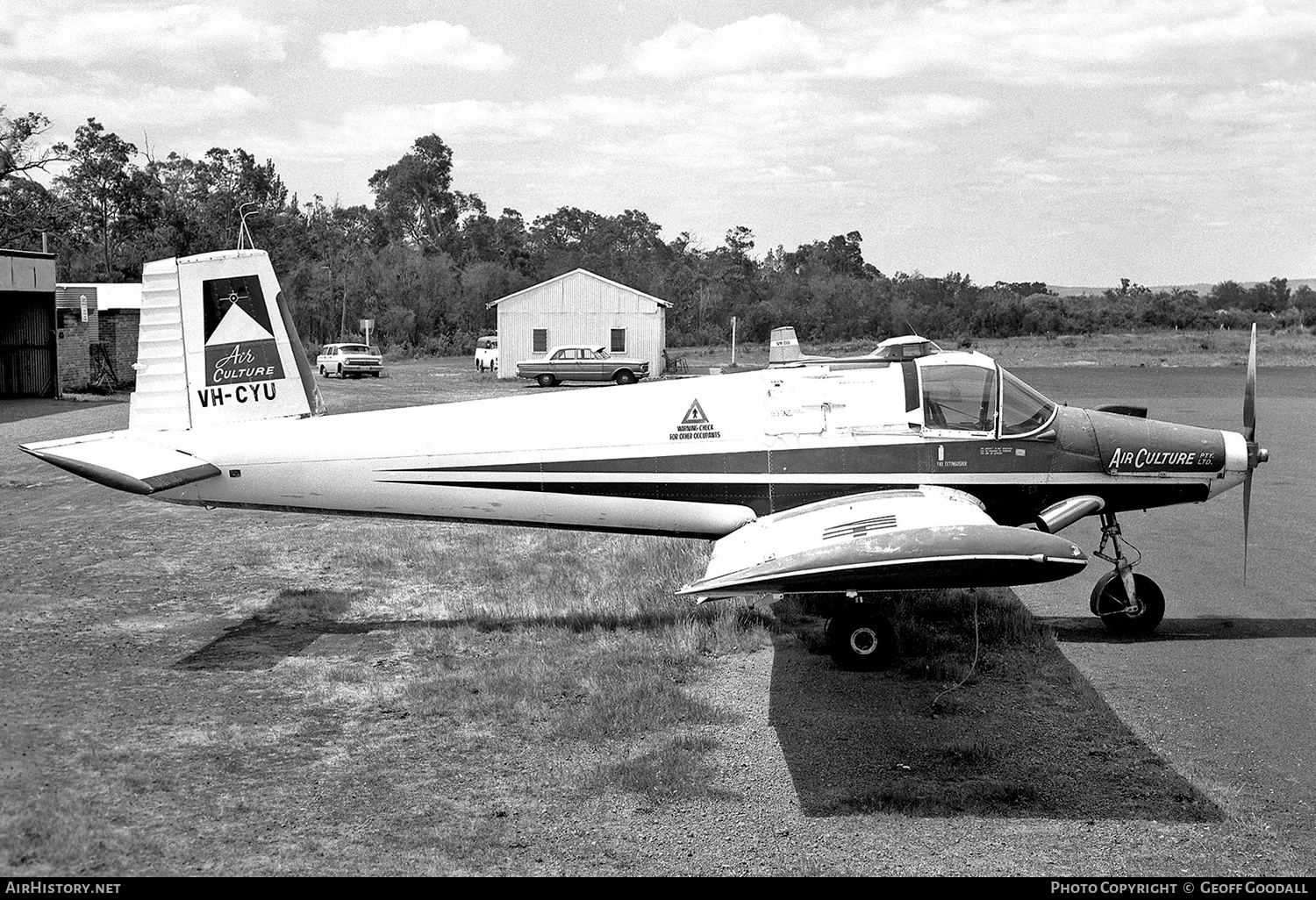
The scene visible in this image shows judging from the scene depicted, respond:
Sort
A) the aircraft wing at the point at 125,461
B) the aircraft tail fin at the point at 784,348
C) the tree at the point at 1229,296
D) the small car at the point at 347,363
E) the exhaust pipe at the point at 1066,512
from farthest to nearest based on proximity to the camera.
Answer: the tree at the point at 1229,296, the small car at the point at 347,363, the aircraft tail fin at the point at 784,348, the exhaust pipe at the point at 1066,512, the aircraft wing at the point at 125,461

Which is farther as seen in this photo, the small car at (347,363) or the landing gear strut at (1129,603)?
the small car at (347,363)

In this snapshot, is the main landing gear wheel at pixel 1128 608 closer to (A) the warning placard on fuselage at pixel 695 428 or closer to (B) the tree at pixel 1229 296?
(A) the warning placard on fuselage at pixel 695 428

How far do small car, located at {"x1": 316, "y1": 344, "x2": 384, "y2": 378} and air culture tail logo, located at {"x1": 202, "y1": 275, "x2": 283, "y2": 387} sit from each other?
41319 millimetres

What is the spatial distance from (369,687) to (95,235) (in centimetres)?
5524

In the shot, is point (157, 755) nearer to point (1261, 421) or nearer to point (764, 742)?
point (764, 742)

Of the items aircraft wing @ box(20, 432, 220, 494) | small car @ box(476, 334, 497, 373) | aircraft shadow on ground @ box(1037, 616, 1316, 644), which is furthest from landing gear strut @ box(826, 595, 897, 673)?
small car @ box(476, 334, 497, 373)

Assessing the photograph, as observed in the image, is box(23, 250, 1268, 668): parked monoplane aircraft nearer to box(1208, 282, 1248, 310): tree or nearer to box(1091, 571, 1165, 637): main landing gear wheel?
box(1091, 571, 1165, 637): main landing gear wheel

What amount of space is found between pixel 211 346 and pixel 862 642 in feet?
18.9

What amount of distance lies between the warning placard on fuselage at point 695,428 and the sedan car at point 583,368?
108 feet

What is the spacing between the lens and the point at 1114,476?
8984 millimetres

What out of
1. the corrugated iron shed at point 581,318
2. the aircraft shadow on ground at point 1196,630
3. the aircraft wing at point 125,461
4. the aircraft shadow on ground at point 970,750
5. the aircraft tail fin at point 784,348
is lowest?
the aircraft shadow on ground at point 970,750

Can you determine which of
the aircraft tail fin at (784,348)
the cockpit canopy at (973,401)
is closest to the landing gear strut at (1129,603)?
the cockpit canopy at (973,401)

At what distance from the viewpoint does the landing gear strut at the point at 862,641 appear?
820cm

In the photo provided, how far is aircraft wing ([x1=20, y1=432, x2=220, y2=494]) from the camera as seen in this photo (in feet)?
26.7
